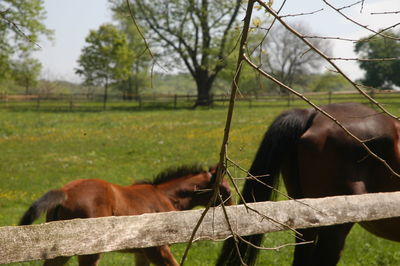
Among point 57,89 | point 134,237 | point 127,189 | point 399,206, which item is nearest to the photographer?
point 134,237

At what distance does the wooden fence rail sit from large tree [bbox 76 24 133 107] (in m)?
35.2

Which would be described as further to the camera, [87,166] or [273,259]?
[87,166]

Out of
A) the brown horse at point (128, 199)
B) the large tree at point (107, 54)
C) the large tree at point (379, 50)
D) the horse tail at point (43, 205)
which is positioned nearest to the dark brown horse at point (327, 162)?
the large tree at point (379, 50)

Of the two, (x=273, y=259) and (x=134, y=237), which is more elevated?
(x=134, y=237)

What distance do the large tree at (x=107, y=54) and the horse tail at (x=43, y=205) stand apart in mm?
33424

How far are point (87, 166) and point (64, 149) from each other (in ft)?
8.57

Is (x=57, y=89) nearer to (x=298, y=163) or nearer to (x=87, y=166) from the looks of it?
(x=87, y=166)

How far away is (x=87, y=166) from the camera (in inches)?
418

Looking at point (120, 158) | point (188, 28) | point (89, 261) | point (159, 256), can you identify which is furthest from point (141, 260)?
point (188, 28)

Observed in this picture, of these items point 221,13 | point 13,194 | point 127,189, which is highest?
point 221,13

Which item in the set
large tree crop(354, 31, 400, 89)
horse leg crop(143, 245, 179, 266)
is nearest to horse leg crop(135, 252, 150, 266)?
horse leg crop(143, 245, 179, 266)

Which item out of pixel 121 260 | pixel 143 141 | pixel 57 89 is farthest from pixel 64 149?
pixel 57 89

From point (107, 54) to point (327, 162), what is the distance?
36837 mm

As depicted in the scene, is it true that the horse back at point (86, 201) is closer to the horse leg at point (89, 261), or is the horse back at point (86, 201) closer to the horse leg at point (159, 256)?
the horse leg at point (89, 261)
